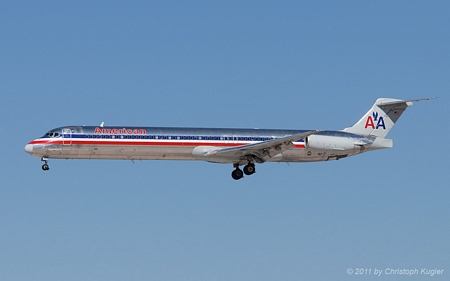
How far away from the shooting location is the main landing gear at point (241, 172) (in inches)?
1919

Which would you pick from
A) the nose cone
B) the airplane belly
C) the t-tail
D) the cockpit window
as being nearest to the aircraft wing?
the airplane belly

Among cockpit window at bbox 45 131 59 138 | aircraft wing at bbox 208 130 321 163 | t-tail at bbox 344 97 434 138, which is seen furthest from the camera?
t-tail at bbox 344 97 434 138

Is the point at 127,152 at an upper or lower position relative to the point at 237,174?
upper

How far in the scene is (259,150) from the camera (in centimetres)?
4756

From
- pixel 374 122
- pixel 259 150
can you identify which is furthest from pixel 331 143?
pixel 259 150

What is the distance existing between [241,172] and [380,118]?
11089 mm

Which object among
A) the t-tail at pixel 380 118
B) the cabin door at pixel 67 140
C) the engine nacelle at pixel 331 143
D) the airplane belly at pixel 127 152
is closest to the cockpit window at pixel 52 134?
the cabin door at pixel 67 140

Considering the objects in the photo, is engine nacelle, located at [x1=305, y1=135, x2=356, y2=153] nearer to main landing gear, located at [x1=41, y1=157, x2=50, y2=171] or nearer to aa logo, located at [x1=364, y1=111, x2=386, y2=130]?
aa logo, located at [x1=364, y1=111, x2=386, y2=130]

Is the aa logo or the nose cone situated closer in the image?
the nose cone

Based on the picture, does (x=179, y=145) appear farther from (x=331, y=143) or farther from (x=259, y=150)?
(x=331, y=143)

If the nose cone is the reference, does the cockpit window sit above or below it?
above

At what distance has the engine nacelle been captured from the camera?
49.3m

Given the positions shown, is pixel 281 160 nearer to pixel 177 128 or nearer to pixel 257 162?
pixel 257 162

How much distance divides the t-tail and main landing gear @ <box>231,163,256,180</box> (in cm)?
790
